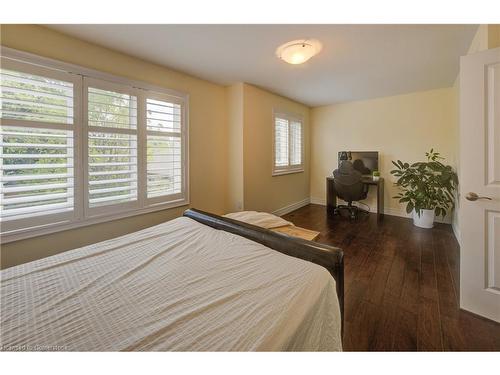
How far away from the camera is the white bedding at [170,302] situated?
29.1 inches

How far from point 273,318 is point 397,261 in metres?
2.34

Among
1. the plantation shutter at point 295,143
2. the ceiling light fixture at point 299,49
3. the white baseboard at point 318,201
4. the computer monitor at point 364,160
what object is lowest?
the white baseboard at point 318,201

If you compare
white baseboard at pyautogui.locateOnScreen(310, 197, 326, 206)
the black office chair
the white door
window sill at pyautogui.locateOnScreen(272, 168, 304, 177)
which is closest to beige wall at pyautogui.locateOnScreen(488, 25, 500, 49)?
the white door

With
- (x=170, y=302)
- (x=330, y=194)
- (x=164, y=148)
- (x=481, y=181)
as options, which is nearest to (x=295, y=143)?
(x=330, y=194)

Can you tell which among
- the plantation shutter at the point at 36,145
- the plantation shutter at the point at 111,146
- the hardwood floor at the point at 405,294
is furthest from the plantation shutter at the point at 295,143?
the plantation shutter at the point at 36,145

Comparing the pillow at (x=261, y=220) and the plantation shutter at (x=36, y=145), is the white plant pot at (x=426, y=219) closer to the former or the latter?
the pillow at (x=261, y=220)

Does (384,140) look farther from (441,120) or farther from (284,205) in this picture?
(284,205)

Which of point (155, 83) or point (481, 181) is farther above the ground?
point (155, 83)

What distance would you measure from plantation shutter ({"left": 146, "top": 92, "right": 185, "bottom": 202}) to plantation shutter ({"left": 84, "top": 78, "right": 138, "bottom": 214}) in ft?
0.59

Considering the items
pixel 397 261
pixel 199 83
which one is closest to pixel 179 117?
pixel 199 83

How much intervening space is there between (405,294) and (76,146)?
325cm

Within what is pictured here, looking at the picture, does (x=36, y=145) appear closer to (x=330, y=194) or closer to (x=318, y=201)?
(x=330, y=194)

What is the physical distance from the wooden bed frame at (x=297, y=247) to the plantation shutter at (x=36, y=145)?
1.48 meters

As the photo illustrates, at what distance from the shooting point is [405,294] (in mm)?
1881
